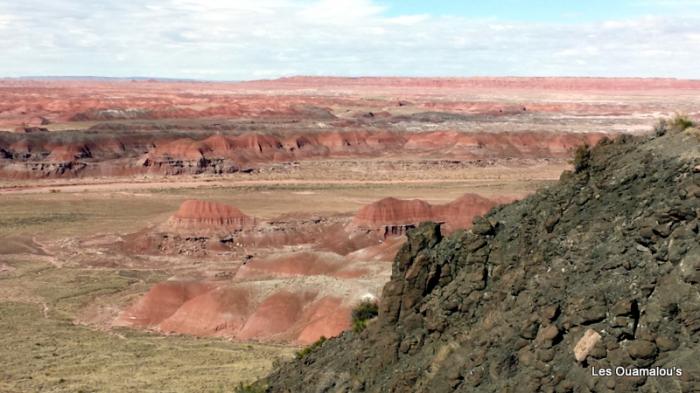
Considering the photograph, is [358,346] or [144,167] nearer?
[358,346]

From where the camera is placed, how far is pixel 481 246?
15445 mm

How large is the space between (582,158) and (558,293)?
325 cm

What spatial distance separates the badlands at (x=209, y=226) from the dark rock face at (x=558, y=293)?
163cm

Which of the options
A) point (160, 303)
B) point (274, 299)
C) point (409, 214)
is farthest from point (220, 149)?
point (274, 299)

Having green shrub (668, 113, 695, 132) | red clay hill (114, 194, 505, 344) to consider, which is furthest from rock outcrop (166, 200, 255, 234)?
green shrub (668, 113, 695, 132)

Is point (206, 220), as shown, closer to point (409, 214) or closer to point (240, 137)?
point (409, 214)

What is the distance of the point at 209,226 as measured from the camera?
6312 cm

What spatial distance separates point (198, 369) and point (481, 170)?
88.4m

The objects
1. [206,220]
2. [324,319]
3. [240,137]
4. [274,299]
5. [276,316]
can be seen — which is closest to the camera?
[324,319]

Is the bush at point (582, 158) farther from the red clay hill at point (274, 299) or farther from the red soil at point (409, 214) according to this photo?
the red soil at point (409, 214)

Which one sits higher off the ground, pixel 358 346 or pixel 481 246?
pixel 481 246

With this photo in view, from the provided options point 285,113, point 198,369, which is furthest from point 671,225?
point 285,113

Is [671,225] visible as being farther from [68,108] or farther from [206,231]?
[68,108]

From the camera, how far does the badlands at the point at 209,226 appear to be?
3416 cm
